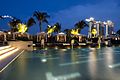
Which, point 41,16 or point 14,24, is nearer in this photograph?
point 41,16

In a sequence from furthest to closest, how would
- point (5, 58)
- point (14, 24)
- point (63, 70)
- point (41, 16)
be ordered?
point (14, 24) → point (41, 16) → point (5, 58) → point (63, 70)

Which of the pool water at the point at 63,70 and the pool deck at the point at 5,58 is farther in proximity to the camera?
the pool deck at the point at 5,58

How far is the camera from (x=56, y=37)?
2603 inches

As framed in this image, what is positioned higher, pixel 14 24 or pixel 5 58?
pixel 14 24

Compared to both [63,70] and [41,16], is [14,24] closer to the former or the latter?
[41,16]

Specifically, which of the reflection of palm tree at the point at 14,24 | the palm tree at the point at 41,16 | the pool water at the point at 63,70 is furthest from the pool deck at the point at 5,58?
the reflection of palm tree at the point at 14,24

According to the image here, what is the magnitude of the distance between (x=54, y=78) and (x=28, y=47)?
2361 centimetres

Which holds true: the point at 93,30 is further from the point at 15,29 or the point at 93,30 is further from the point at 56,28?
the point at 15,29

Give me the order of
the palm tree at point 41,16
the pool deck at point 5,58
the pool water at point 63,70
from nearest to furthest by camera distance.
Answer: the pool water at point 63,70 → the pool deck at point 5,58 → the palm tree at point 41,16

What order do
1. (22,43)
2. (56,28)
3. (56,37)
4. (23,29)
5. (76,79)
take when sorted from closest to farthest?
(76,79)
(22,43)
(56,37)
(23,29)
(56,28)

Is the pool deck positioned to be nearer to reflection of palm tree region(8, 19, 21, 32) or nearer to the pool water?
the pool water

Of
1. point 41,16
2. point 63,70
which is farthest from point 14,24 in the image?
point 63,70

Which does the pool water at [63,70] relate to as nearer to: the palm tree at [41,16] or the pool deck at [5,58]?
the pool deck at [5,58]

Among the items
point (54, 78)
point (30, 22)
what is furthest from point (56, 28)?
point (54, 78)
